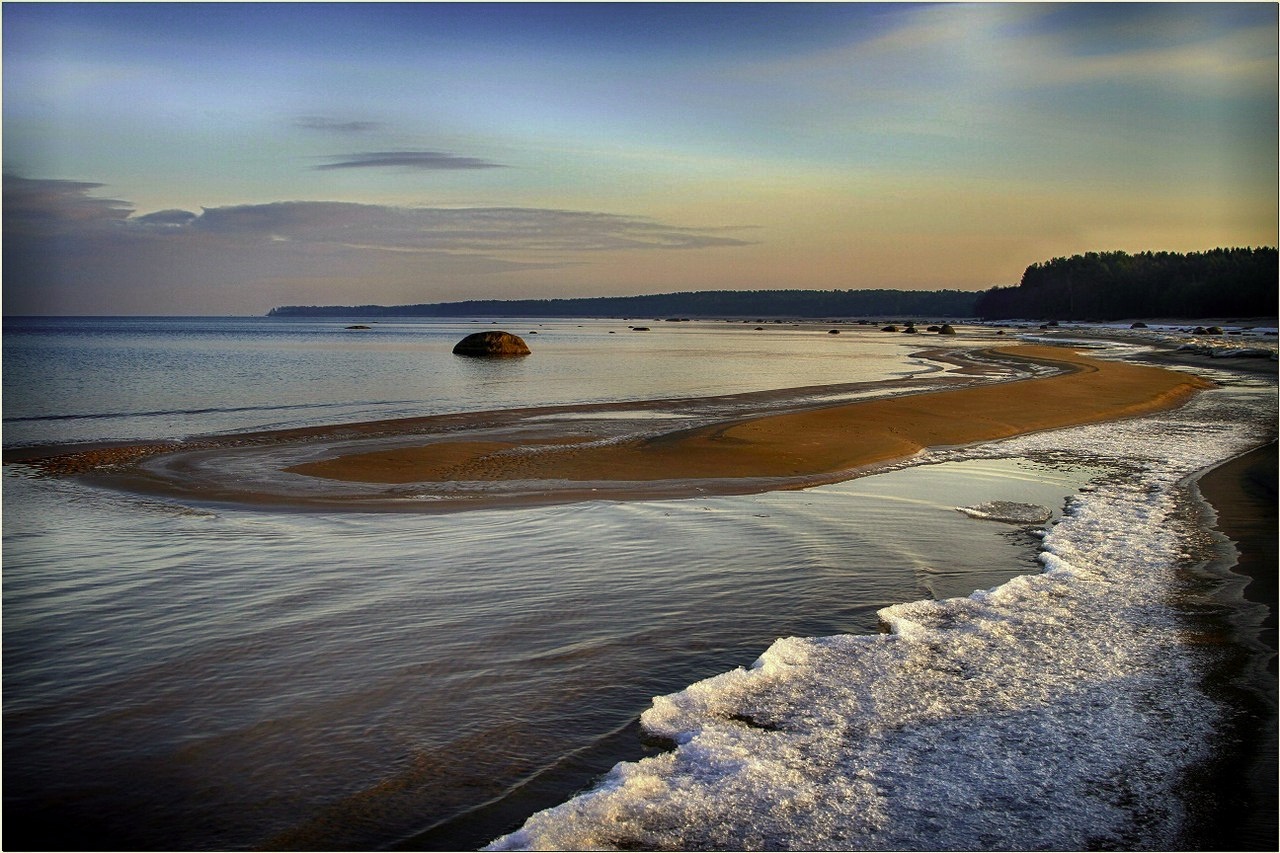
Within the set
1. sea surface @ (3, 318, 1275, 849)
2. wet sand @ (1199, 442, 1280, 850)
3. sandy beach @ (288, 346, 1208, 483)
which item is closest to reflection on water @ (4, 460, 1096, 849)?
sea surface @ (3, 318, 1275, 849)

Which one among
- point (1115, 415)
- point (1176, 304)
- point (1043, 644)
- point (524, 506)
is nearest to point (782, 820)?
point (1043, 644)

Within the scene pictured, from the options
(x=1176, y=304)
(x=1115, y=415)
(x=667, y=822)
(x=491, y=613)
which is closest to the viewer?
(x=667, y=822)

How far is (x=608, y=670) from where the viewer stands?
225 inches

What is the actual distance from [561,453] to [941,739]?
1085 centimetres

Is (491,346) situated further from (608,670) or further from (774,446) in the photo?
(608,670)

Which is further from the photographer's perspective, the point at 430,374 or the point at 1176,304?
the point at 1176,304

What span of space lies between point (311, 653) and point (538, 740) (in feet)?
6.91

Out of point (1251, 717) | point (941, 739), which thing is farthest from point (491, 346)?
point (1251, 717)

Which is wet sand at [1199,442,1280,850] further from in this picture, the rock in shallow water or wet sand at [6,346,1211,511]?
wet sand at [6,346,1211,511]

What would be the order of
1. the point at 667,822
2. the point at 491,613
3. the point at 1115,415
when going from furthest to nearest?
1. the point at 1115,415
2. the point at 491,613
3. the point at 667,822

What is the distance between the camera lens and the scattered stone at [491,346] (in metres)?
48.4

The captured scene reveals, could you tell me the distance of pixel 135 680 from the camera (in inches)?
219

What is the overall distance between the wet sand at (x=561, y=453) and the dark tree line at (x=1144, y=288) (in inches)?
3570

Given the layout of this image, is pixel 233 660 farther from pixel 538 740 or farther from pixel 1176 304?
pixel 1176 304
